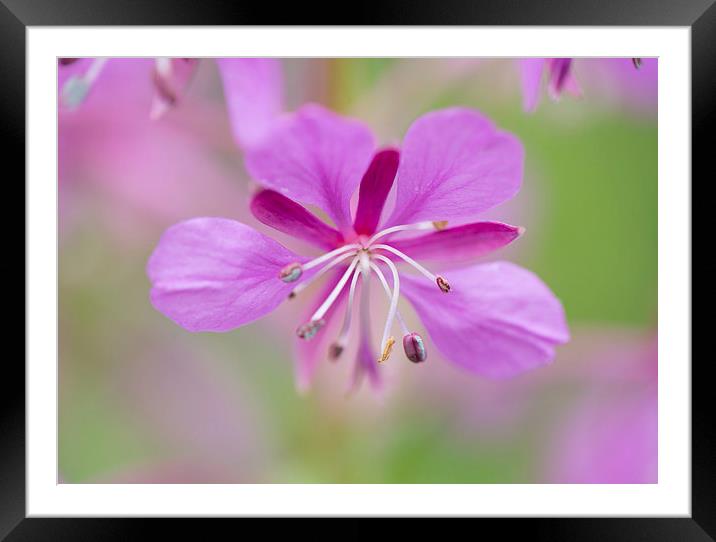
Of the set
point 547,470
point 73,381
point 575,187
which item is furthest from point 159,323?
point 575,187

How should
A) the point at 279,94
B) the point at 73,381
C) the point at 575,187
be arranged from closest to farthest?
the point at 279,94 → the point at 73,381 → the point at 575,187

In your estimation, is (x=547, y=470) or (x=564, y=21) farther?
(x=547, y=470)

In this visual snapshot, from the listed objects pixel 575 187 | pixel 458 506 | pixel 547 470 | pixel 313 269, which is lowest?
pixel 547 470

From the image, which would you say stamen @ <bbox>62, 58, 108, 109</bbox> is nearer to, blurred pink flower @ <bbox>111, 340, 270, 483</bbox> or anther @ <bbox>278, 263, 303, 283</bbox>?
anther @ <bbox>278, 263, 303, 283</bbox>

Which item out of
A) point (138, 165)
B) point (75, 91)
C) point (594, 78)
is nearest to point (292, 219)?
point (75, 91)

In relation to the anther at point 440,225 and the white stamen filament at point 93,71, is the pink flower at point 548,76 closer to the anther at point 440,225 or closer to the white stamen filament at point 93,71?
the anther at point 440,225

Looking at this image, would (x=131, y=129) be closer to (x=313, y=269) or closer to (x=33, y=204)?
(x=33, y=204)
